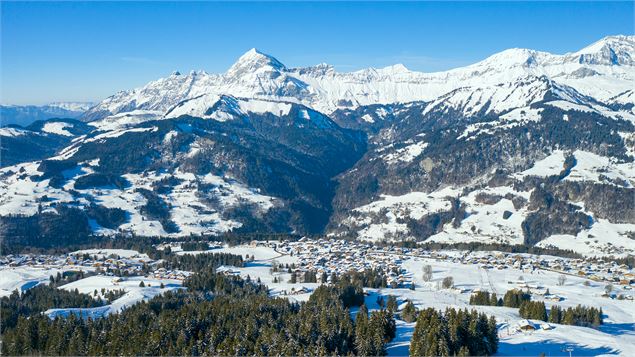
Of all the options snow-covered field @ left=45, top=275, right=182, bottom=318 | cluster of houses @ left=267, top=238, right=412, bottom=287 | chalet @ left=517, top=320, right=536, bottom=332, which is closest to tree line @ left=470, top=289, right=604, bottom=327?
chalet @ left=517, top=320, right=536, bottom=332

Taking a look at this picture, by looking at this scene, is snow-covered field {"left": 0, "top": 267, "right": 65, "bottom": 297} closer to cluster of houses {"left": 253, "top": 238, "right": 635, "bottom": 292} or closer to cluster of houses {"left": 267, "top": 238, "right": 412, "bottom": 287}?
cluster of houses {"left": 267, "top": 238, "right": 412, "bottom": 287}

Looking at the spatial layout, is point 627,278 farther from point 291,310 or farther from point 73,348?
point 73,348

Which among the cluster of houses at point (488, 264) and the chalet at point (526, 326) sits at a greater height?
the cluster of houses at point (488, 264)

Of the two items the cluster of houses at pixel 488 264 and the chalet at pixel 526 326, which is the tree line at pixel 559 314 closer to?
the chalet at pixel 526 326

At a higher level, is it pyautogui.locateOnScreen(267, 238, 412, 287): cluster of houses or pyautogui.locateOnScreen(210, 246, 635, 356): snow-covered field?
pyautogui.locateOnScreen(267, 238, 412, 287): cluster of houses

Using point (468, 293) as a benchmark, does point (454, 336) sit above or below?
above

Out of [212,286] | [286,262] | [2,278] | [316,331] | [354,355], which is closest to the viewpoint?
[354,355]

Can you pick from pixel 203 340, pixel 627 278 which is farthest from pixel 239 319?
pixel 627 278

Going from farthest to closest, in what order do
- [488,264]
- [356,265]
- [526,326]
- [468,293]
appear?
[488,264], [356,265], [468,293], [526,326]

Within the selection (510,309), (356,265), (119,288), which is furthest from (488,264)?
(119,288)

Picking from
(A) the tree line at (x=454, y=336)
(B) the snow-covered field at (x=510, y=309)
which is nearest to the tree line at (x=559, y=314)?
(B) the snow-covered field at (x=510, y=309)

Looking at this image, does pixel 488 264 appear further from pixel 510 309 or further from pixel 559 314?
pixel 559 314
